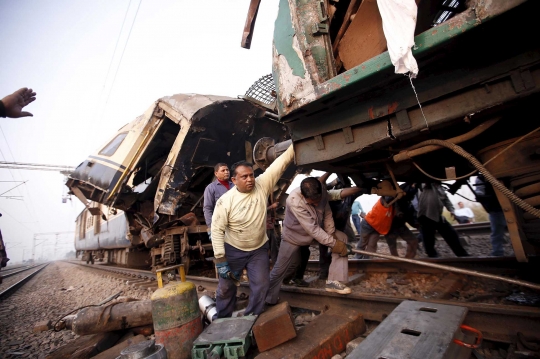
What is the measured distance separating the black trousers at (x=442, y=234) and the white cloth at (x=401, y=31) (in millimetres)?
3723

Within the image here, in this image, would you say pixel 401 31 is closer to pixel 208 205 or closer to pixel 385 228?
pixel 208 205

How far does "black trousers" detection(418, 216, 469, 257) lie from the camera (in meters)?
4.37

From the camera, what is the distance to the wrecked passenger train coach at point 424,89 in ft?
4.75

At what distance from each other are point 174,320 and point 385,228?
377 centimetres

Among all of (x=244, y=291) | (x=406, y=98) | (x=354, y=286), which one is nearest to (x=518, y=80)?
(x=406, y=98)

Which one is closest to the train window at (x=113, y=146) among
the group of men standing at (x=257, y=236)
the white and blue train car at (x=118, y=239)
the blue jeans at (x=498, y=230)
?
the white and blue train car at (x=118, y=239)

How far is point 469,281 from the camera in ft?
9.84

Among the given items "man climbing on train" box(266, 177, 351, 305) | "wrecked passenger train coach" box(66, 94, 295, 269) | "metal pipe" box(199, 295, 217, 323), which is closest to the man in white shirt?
"wrecked passenger train coach" box(66, 94, 295, 269)

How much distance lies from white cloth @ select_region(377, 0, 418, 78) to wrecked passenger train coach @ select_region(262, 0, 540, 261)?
0.07 m

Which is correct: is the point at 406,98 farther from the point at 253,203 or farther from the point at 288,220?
the point at 288,220

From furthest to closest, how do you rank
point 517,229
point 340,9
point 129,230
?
point 129,230
point 340,9
point 517,229

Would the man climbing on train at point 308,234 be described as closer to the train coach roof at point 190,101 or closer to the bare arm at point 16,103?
the train coach roof at point 190,101

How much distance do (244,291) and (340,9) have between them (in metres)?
3.47

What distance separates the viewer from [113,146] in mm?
5598
